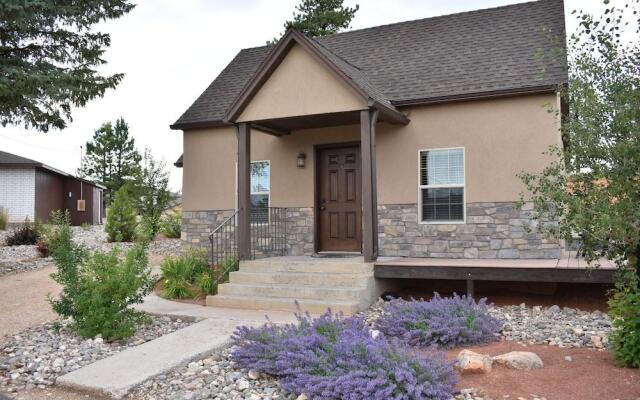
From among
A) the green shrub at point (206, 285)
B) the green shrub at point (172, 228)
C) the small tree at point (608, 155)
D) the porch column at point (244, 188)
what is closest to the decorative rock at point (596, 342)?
the small tree at point (608, 155)

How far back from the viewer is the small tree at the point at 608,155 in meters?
3.94

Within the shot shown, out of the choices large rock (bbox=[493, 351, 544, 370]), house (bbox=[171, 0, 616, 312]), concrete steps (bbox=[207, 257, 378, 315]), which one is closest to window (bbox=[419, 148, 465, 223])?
house (bbox=[171, 0, 616, 312])

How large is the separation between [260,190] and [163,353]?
5644 mm

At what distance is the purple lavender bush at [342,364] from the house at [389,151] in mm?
2445

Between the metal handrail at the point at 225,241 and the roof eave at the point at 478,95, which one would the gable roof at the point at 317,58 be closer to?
the roof eave at the point at 478,95

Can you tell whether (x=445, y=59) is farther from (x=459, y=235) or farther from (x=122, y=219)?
(x=122, y=219)

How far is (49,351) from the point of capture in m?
5.45

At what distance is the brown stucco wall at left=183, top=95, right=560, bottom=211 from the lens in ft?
27.8

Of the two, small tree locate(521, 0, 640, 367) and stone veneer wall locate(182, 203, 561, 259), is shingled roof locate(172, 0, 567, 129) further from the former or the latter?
small tree locate(521, 0, 640, 367)

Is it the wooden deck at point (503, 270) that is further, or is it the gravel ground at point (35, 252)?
the gravel ground at point (35, 252)

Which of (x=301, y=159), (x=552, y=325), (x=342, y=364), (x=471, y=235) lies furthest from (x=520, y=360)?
(x=301, y=159)

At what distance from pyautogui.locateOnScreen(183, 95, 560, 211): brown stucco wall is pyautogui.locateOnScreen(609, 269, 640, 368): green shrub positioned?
367 centimetres

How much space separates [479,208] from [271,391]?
557cm

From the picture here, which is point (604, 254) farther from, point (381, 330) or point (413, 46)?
point (413, 46)
